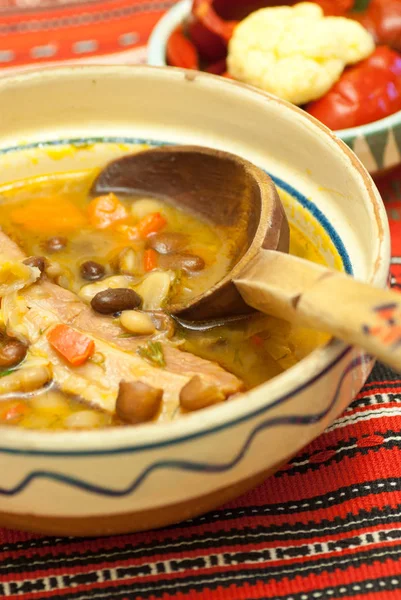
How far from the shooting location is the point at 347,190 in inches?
71.5

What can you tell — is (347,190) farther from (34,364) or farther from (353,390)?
(34,364)

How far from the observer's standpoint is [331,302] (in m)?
1.29

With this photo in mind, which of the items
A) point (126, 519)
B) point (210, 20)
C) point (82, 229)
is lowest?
point (126, 519)

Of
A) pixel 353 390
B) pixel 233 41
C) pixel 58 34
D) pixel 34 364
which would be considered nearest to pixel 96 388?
pixel 34 364

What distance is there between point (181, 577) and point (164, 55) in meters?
2.05

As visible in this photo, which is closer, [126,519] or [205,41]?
[126,519]

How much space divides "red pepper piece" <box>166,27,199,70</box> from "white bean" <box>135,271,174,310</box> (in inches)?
49.2

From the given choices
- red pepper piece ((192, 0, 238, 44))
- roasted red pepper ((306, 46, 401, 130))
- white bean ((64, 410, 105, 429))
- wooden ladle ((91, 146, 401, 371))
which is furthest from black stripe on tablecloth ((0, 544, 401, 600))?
red pepper piece ((192, 0, 238, 44))

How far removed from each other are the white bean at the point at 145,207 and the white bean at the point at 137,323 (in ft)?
1.60

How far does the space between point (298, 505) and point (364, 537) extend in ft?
0.51

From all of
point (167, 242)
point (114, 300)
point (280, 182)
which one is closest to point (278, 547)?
point (114, 300)

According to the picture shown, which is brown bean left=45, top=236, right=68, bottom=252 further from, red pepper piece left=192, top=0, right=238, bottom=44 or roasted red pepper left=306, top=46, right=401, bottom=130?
red pepper piece left=192, top=0, right=238, bottom=44

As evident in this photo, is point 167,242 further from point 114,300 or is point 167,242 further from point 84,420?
point 84,420

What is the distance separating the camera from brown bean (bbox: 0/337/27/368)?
5.63 feet
